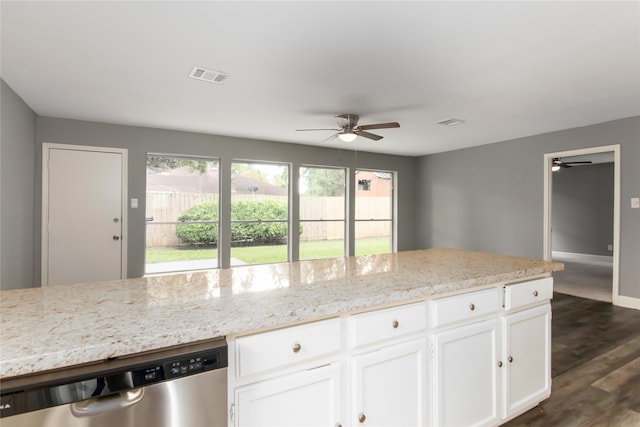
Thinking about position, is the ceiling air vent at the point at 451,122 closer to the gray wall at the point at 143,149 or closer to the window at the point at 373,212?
the gray wall at the point at 143,149

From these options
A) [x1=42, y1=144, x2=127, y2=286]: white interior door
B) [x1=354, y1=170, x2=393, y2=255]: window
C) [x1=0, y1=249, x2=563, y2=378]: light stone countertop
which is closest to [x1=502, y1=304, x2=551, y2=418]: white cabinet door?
[x1=0, y1=249, x2=563, y2=378]: light stone countertop

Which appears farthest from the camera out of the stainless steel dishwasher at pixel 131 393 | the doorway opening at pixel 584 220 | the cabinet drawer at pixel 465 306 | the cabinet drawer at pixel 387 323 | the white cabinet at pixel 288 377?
the doorway opening at pixel 584 220

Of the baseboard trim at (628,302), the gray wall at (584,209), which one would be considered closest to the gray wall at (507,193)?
the baseboard trim at (628,302)

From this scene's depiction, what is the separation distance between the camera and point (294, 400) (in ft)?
3.87

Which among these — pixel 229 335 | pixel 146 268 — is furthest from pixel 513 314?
pixel 146 268

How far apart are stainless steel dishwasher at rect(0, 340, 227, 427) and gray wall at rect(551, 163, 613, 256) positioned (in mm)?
9554

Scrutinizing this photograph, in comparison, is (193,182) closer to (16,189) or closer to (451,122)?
(16,189)

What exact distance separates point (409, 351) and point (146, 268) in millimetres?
4571

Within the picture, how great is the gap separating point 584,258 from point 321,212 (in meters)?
6.94

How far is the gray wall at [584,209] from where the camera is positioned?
7.88 metres

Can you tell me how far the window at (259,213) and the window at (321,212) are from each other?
36cm

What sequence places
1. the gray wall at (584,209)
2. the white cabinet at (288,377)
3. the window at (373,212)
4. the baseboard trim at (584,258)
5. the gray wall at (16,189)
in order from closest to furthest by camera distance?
1. the white cabinet at (288,377)
2. the gray wall at (16,189)
3. the window at (373,212)
4. the baseboard trim at (584,258)
5. the gray wall at (584,209)

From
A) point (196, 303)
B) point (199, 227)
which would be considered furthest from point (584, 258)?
point (196, 303)

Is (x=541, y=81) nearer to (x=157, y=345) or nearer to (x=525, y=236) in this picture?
(x=525, y=236)
